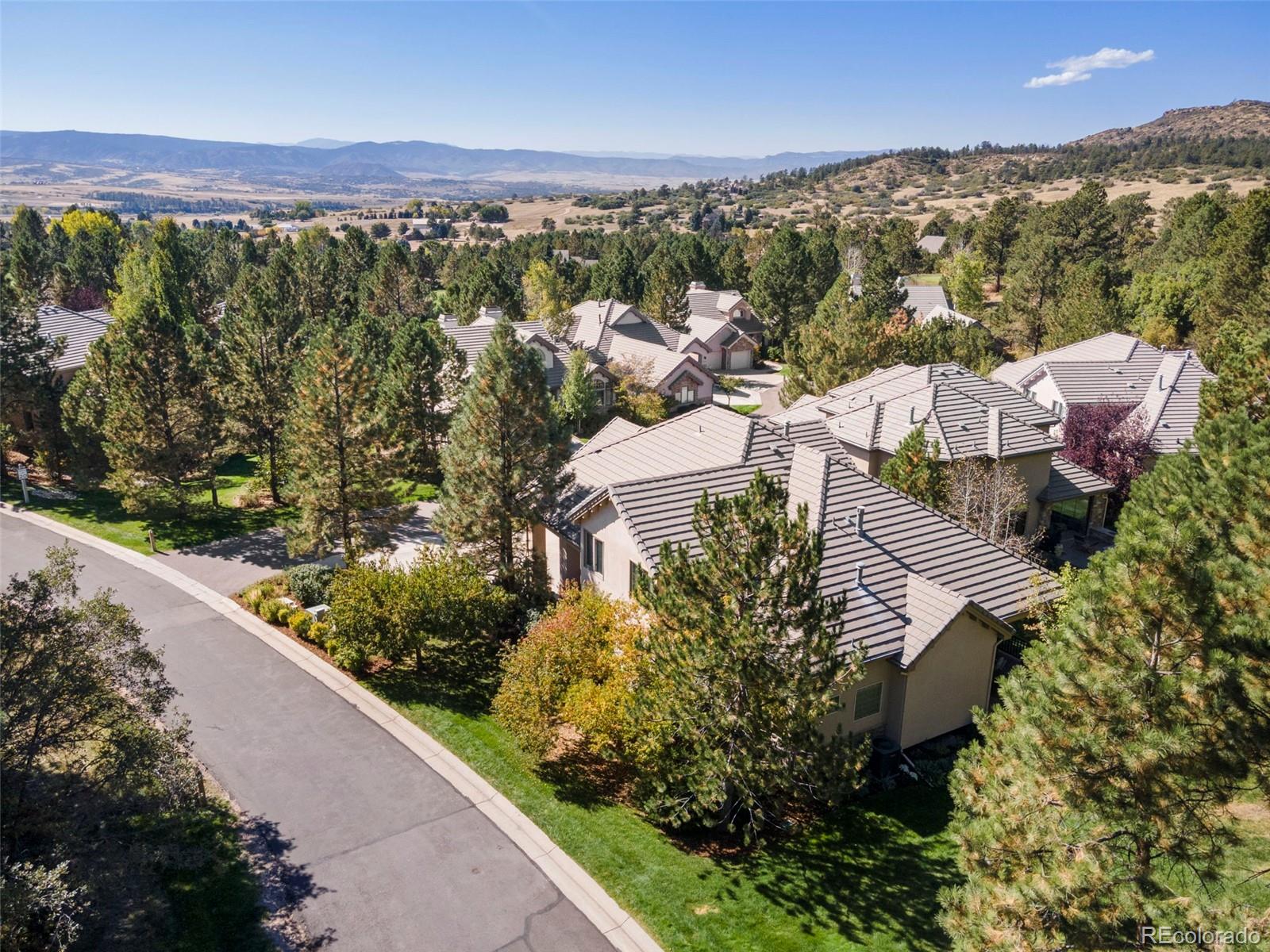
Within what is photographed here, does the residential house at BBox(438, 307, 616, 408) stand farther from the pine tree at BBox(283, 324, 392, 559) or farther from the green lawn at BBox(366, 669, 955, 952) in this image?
the green lawn at BBox(366, 669, 955, 952)

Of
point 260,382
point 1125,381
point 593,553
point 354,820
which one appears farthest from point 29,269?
point 1125,381

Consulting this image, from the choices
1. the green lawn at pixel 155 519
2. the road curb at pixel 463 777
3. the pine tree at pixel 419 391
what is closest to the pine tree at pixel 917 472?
the road curb at pixel 463 777

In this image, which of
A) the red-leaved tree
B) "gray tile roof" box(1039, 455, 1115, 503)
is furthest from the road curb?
the red-leaved tree

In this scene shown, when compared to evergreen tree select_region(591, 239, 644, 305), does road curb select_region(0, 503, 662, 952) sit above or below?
below

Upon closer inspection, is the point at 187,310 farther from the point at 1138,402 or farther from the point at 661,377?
the point at 1138,402

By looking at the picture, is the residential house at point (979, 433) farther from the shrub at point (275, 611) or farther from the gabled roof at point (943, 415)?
the shrub at point (275, 611)

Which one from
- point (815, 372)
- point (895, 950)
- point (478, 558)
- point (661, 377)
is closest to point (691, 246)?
point (661, 377)

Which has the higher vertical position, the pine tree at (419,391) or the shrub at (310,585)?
the pine tree at (419,391)
